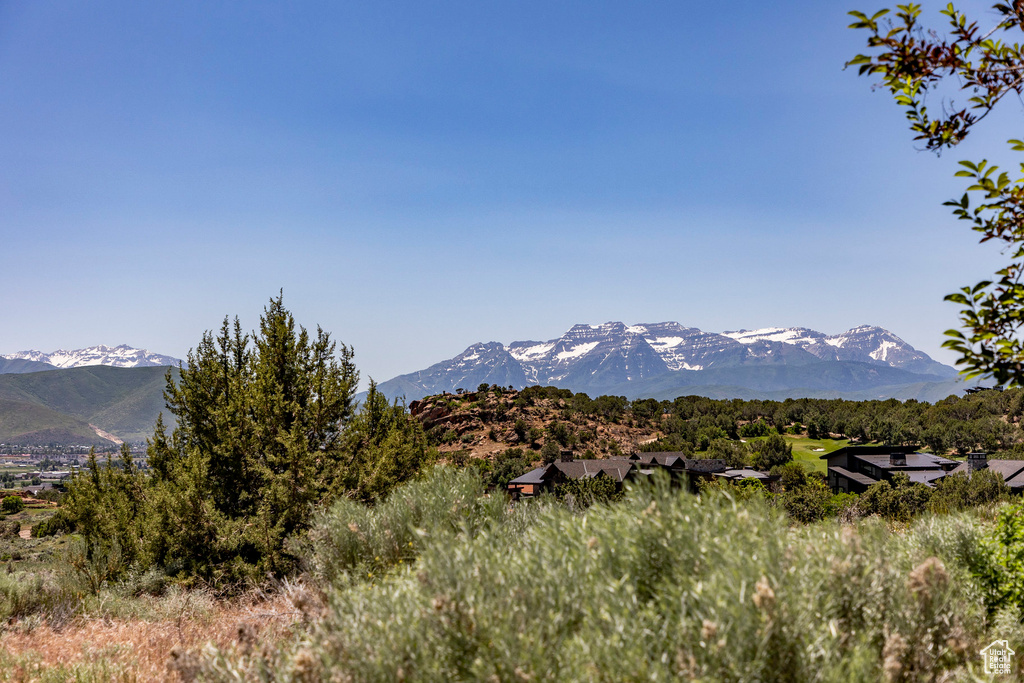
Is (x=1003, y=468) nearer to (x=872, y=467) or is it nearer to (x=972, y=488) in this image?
(x=972, y=488)

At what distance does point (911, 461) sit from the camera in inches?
2552

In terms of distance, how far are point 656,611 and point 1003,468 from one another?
61362mm

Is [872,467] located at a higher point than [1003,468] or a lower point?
lower

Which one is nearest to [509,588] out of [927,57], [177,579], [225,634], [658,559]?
[658,559]

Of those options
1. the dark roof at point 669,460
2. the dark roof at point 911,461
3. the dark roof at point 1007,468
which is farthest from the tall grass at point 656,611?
the dark roof at point 911,461

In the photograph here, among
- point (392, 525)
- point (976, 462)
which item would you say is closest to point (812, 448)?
point (976, 462)

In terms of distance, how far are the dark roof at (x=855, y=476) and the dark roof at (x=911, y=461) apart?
1980 mm

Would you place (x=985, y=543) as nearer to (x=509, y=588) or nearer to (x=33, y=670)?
(x=509, y=588)

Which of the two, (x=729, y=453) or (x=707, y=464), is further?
(x=729, y=453)

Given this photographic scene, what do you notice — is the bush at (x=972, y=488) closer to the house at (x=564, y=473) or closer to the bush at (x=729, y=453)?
the house at (x=564, y=473)
